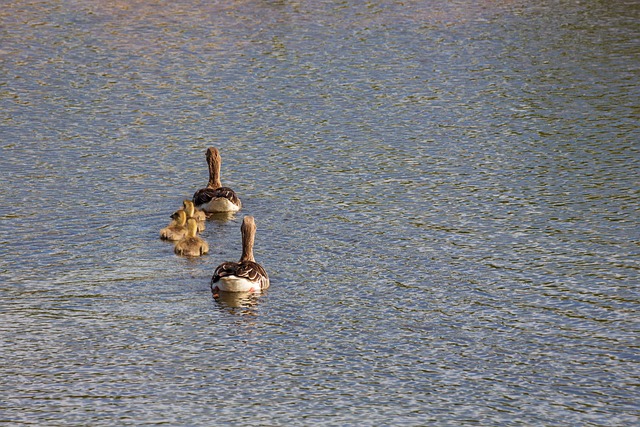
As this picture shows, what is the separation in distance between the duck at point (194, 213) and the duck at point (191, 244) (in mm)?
788

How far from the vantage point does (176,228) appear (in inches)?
714

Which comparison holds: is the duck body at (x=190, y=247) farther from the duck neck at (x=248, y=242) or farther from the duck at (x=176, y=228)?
the duck neck at (x=248, y=242)

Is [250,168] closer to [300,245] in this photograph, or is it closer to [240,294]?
[300,245]

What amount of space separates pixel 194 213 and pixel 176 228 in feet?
3.45

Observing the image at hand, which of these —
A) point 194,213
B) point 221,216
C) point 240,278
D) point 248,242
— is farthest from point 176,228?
point 240,278

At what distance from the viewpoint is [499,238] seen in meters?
17.9

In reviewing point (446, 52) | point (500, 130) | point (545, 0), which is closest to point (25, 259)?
point (500, 130)

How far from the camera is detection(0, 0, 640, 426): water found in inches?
507

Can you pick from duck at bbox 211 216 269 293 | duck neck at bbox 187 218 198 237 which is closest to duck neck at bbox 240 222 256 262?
duck at bbox 211 216 269 293

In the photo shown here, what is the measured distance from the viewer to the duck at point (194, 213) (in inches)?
745

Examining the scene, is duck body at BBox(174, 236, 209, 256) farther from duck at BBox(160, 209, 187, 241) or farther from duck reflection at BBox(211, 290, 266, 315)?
duck reflection at BBox(211, 290, 266, 315)

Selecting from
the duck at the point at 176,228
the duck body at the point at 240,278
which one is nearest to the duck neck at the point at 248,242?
the duck body at the point at 240,278

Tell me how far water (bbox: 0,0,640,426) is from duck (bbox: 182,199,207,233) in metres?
0.44

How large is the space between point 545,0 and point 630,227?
18865 millimetres
